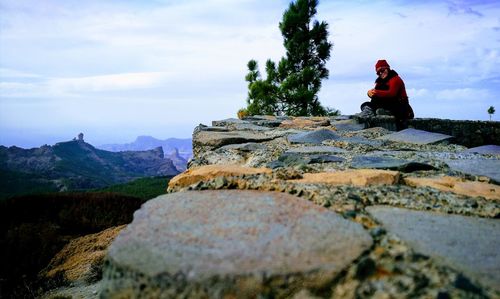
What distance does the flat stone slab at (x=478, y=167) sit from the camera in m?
1.59

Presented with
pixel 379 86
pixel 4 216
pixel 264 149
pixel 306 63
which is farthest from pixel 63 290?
pixel 306 63

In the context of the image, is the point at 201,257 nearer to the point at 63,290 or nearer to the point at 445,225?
the point at 445,225

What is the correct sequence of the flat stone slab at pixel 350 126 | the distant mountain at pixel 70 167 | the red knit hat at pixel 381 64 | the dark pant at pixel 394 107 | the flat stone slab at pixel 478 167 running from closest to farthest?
the flat stone slab at pixel 478 167 < the flat stone slab at pixel 350 126 < the dark pant at pixel 394 107 < the red knit hat at pixel 381 64 < the distant mountain at pixel 70 167

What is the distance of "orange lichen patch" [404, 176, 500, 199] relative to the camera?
1.26m

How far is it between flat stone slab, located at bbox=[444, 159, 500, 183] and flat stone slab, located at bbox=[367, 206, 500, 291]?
2.26ft

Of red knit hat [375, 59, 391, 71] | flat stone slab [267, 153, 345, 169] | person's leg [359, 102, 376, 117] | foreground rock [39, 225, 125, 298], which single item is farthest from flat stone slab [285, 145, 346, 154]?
red knit hat [375, 59, 391, 71]

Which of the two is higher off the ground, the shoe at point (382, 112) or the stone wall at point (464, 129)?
the shoe at point (382, 112)

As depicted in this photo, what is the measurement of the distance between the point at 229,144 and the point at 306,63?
40.1ft

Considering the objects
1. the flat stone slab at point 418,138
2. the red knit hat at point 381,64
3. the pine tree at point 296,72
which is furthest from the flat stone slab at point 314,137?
the pine tree at point 296,72

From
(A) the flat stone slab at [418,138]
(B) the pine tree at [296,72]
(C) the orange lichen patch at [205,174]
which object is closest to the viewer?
(C) the orange lichen patch at [205,174]

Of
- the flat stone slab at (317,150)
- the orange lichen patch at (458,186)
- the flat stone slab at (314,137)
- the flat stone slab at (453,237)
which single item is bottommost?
the flat stone slab at (453,237)

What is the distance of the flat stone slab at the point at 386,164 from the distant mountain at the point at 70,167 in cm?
4153

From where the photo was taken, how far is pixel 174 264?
64 cm

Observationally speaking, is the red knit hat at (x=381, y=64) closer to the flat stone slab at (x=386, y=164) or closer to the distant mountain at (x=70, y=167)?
the flat stone slab at (x=386, y=164)
